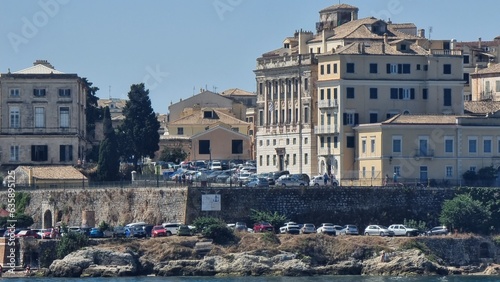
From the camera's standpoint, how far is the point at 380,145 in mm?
126125

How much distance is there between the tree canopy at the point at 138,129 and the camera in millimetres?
144500

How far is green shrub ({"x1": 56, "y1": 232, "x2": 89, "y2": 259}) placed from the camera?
11281 centimetres

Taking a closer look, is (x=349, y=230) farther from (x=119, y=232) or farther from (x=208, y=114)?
(x=208, y=114)

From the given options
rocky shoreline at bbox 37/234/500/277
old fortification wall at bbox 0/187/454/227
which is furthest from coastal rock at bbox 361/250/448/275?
old fortification wall at bbox 0/187/454/227

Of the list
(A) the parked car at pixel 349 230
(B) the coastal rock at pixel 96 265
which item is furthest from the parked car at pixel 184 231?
(A) the parked car at pixel 349 230

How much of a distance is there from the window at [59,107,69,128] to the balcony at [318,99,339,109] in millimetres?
19858

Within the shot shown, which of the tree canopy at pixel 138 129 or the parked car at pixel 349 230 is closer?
the parked car at pixel 349 230

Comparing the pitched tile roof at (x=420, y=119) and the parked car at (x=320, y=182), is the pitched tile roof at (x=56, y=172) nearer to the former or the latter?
the parked car at (x=320, y=182)

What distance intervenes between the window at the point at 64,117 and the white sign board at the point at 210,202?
990 inches

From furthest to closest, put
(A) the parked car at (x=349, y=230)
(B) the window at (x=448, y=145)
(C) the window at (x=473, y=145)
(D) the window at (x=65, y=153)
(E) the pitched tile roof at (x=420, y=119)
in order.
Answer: (D) the window at (x=65, y=153) < (C) the window at (x=473, y=145) < (B) the window at (x=448, y=145) < (E) the pitched tile roof at (x=420, y=119) < (A) the parked car at (x=349, y=230)

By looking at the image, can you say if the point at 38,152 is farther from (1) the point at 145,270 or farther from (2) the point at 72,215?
(1) the point at 145,270

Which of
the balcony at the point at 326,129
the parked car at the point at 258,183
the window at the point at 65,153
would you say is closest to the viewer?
the parked car at the point at 258,183

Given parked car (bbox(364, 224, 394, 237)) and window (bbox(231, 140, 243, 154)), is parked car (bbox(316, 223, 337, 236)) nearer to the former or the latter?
parked car (bbox(364, 224, 394, 237))

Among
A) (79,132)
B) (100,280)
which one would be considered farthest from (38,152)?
(100,280)
